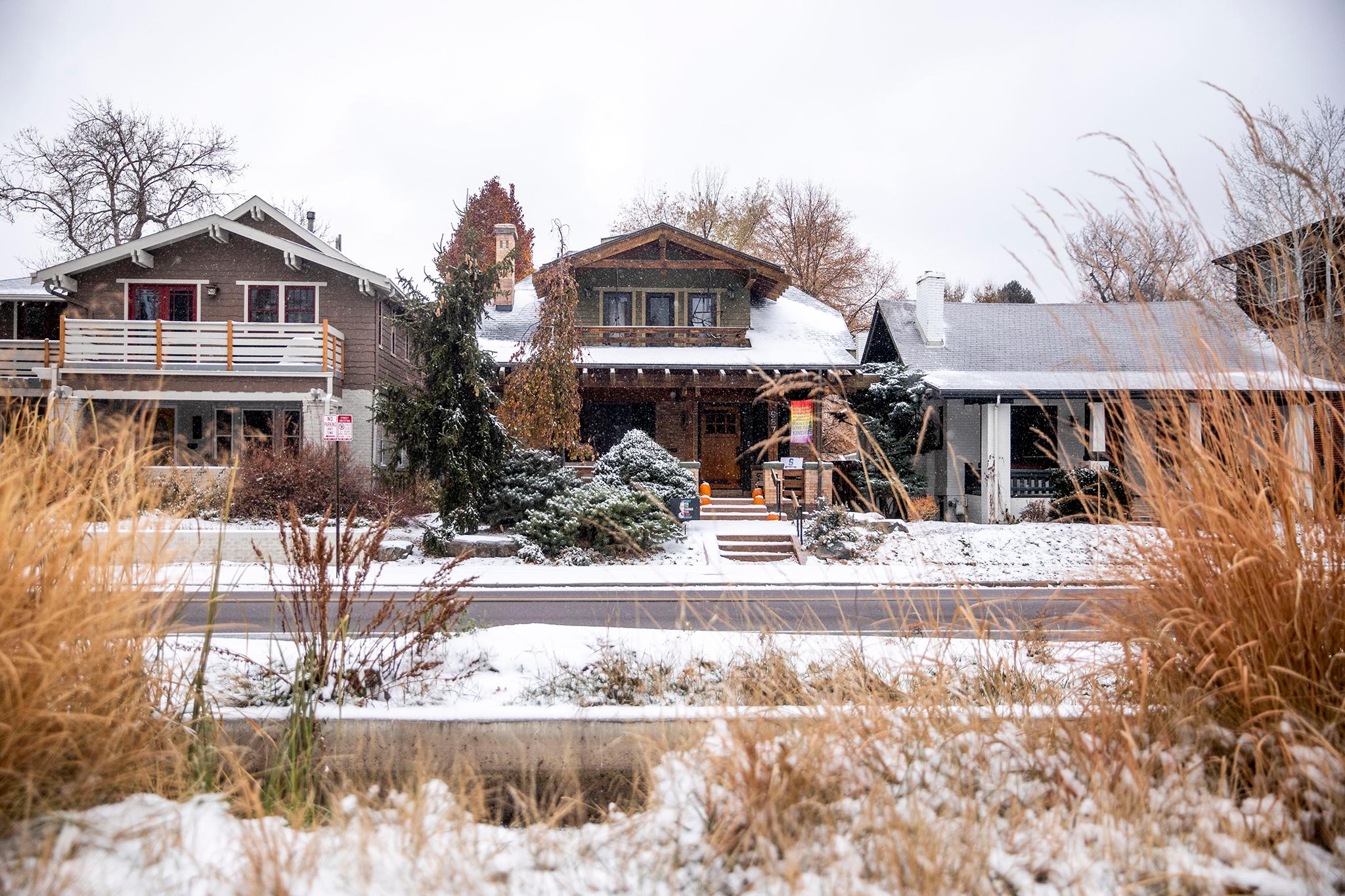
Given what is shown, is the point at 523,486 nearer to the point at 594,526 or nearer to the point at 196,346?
the point at 594,526

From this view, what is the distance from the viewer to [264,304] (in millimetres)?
21047

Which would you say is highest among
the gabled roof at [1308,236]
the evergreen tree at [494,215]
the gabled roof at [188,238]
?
the evergreen tree at [494,215]

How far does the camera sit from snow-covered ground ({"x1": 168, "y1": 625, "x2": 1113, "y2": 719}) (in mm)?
3600

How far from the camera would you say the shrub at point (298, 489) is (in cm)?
1454

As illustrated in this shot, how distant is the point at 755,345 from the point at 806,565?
941 cm

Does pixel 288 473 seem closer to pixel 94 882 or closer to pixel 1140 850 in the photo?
pixel 94 882

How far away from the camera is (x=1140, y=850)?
7.45 feet

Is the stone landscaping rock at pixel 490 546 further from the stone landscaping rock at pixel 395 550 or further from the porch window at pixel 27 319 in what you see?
the porch window at pixel 27 319

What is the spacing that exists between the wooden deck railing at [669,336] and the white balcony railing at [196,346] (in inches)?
273

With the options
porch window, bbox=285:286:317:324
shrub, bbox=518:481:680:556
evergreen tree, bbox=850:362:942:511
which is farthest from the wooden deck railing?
shrub, bbox=518:481:680:556

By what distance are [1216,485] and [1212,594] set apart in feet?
1.27

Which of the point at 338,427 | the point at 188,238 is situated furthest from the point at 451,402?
the point at 188,238

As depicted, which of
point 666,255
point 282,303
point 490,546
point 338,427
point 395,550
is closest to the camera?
point 338,427

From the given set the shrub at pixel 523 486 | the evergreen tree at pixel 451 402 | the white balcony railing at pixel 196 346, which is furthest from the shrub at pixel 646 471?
the white balcony railing at pixel 196 346
